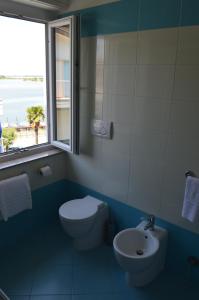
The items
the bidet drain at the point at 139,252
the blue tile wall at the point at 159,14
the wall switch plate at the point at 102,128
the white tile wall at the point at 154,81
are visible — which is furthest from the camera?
the wall switch plate at the point at 102,128

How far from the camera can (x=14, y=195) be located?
7.47ft

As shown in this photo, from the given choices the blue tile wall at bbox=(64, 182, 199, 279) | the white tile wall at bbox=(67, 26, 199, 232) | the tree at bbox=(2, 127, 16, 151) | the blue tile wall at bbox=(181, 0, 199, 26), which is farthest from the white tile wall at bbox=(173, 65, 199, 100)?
the tree at bbox=(2, 127, 16, 151)

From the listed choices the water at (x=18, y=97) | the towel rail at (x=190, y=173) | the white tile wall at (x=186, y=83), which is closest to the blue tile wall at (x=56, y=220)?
the towel rail at (x=190, y=173)

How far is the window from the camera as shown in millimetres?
2429

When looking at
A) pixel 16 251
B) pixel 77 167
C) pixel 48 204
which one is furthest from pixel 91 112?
pixel 16 251

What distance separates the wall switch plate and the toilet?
683mm

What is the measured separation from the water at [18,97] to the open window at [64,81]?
173 millimetres

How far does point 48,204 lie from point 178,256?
145cm

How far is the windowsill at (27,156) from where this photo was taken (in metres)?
2.44

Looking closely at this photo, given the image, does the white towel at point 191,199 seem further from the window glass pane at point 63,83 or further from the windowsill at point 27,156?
the windowsill at point 27,156

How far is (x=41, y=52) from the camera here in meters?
2.73

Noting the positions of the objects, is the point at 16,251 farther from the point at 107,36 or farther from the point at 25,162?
the point at 107,36

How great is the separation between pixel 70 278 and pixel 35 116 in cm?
170

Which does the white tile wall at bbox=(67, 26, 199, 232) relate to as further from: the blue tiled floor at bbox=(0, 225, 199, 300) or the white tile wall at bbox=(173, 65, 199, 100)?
the blue tiled floor at bbox=(0, 225, 199, 300)
